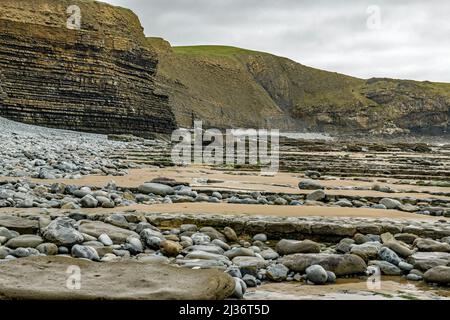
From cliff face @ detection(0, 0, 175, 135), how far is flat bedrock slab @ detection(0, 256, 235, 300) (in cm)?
3565

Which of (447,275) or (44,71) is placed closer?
(447,275)

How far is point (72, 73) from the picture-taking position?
1572 inches

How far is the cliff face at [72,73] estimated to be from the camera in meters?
37.4

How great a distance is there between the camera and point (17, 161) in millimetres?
11977

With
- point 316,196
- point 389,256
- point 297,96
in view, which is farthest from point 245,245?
point 297,96

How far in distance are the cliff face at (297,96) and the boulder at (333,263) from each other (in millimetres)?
84100

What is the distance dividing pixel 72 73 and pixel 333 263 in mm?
39330

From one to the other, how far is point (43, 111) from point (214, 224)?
34763mm

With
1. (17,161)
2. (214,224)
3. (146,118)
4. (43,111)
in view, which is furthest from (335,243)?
(146,118)

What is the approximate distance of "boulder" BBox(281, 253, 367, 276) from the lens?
3.70 m

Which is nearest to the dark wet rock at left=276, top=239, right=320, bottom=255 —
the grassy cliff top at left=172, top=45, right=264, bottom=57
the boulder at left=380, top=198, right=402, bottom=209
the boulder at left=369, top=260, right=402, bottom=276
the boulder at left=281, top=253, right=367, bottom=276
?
the boulder at left=281, top=253, right=367, bottom=276
